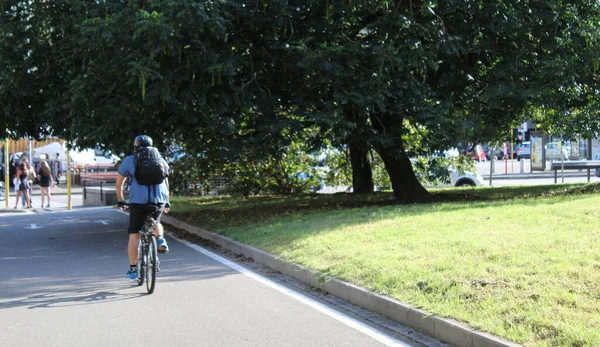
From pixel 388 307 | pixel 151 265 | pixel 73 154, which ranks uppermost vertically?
pixel 73 154

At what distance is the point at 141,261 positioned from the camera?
862 cm

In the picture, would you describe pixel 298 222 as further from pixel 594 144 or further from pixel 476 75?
pixel 594 144

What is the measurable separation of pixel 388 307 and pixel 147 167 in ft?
11.4

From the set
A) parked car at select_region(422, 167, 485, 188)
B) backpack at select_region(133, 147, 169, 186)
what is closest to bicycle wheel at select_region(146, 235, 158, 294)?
backpack at select_region(133, 147, 169, 186)

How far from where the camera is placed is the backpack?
845cm

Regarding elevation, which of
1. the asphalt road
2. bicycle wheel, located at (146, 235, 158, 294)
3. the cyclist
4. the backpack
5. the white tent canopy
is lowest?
the asphalt road

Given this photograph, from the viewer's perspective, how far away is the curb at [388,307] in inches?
227

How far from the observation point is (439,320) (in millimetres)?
6207

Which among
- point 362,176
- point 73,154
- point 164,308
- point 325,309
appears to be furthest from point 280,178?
point 73,154

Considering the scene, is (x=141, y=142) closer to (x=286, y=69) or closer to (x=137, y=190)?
(x=137, y=190)

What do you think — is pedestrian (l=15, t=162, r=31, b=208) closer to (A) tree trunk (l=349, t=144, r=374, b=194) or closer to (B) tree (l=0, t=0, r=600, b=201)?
(B) tree (l=0, t=0, r=600, b=201)

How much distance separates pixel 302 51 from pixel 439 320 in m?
8.27

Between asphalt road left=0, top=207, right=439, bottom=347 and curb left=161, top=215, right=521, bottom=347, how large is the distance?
23cm

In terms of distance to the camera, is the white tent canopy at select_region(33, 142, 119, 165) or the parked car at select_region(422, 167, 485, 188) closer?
the parked car at select_region(422, 167, 485, 188)
